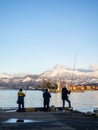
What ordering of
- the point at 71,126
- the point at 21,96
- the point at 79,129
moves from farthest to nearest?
the point at 21,96
the point at 71,126
the point at 79,129

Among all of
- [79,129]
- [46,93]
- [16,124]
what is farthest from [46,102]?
[79,129]

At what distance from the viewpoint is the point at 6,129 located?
58.3 ft

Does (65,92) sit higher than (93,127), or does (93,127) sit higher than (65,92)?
(65,92)

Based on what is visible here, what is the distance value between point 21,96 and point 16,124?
1349cm

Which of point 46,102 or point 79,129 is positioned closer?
point 79,129

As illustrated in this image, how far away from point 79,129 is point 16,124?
384 centimetres

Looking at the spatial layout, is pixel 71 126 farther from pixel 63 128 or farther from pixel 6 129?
pixel 6 129

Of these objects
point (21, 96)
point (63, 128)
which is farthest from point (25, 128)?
point (21, 96)

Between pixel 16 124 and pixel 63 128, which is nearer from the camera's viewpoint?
pixel 63 128

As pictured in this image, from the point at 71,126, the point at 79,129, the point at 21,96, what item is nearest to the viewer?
the point at 79,129

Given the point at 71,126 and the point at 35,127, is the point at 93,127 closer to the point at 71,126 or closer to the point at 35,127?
the point at 71,126

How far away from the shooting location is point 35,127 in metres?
18.4

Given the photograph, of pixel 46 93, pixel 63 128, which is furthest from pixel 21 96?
pixel 63 128

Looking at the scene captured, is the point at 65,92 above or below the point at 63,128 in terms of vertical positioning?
above
